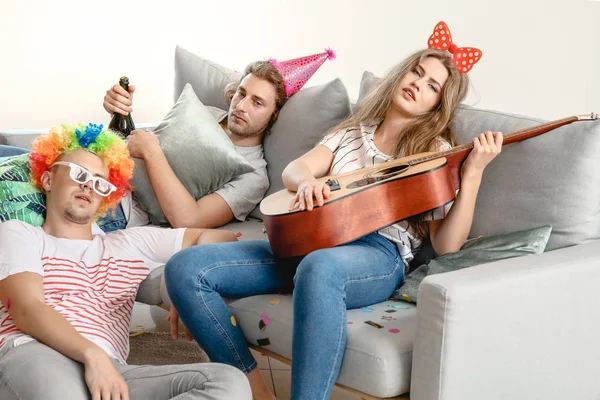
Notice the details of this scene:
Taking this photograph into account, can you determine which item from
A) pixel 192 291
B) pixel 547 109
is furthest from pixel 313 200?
pixel 547 109

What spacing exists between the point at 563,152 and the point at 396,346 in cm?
74

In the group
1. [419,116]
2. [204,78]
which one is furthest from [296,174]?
[204,78]

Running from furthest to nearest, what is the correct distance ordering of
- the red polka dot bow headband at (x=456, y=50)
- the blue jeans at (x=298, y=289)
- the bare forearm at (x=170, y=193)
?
the bare forearm at (x=170, y=193)
the red polka dot bow headband at (x=456, y=50)
the blue jeans at (x=298, y=289)

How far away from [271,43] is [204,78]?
3.89 feet

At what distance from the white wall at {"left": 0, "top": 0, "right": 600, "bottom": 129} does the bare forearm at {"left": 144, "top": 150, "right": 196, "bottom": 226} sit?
63.3 inches

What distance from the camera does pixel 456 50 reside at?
2580 mm

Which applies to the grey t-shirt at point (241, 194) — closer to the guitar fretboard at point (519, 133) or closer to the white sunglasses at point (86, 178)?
the white sunglasses at point (86, 178)

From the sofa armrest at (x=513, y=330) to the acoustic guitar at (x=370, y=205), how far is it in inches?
11.5

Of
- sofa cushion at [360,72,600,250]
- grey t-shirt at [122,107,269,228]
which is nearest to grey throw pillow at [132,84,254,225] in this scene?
grey t-shirt at [122,107,269,228]

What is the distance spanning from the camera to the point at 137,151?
2.96 meters

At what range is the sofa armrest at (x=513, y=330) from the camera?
1886 mm

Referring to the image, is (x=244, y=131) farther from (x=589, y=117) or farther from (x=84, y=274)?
(x=589, y=117)

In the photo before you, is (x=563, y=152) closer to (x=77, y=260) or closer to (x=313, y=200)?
(x=313, y=200)

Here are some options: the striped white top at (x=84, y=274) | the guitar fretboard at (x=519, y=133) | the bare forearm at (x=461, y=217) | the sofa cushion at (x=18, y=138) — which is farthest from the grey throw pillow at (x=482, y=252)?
the sofa cushion at (x=18, y=138)
